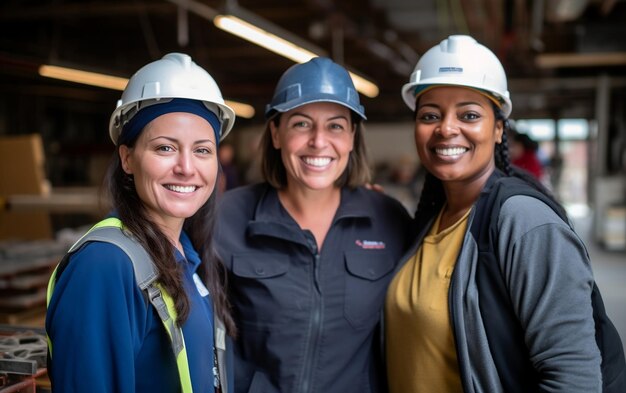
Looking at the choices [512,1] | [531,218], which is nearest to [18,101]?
[512,1]

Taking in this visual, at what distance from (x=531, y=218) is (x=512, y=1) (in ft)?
17.7

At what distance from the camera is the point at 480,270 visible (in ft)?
5.42

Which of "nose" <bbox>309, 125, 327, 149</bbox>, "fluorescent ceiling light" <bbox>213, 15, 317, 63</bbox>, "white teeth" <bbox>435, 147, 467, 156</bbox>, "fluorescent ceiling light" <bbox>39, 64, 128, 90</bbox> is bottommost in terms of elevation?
"white teeth" <bbox>435, 147, 467, 156</bbox>

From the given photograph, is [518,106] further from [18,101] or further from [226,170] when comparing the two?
[18,101]

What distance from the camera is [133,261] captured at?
138cm

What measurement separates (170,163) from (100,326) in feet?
1.54

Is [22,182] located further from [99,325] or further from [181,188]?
[99,325]

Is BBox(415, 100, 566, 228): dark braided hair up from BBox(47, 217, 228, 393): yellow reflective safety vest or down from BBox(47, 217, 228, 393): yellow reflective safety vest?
up

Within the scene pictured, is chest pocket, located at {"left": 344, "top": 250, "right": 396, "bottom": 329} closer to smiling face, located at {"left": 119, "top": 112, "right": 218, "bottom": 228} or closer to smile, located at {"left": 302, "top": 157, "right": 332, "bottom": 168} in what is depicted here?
smile, located at {"left": 302, "top": 157, "right": 332, "bottom": 168}

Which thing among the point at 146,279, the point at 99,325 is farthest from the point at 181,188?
the point at 99,325

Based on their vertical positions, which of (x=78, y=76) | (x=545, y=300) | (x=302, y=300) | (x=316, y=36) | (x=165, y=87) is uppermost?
(x=316, y=36)

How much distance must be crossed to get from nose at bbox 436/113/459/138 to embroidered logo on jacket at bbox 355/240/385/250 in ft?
1.74

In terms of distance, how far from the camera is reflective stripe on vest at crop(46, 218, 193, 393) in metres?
1.38

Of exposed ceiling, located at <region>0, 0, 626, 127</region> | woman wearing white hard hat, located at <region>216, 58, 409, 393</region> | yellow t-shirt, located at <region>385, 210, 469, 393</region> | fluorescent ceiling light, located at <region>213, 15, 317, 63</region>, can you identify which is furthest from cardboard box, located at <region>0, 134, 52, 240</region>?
yellow t-shirt, located at <region>385, 210, 469, 393</region>
